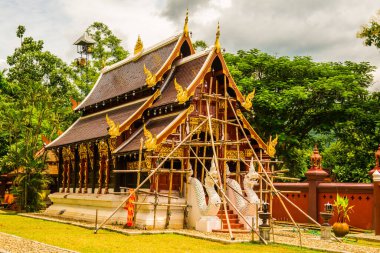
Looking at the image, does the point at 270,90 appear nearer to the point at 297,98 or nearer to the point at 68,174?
the point at 297,98

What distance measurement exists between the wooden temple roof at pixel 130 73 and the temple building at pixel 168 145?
0.07 meters

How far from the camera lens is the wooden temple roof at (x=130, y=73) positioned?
2156 centimetres

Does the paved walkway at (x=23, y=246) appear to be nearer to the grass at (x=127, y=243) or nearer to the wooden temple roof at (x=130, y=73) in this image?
the grass at (x=127, y=243)

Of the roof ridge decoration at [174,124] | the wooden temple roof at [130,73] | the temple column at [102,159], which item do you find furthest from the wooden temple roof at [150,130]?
the wooden temple roof at [130,73]

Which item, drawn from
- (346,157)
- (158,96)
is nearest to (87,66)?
(346,157)

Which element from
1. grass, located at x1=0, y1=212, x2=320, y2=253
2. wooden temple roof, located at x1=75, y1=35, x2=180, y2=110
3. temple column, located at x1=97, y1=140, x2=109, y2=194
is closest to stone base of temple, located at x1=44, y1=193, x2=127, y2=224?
temple column, located at x1=97, y1=140, x2=109, y2=194

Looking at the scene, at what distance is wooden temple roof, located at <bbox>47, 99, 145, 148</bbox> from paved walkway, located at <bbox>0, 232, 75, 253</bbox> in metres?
7.51

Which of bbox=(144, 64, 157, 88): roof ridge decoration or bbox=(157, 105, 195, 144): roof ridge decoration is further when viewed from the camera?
bbox=(144, 64, 157, 88): roof ridge decoration

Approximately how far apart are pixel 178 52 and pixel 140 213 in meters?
6.99

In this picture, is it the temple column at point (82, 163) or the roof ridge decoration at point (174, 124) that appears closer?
the roof ridge decoration at point (174, 124)

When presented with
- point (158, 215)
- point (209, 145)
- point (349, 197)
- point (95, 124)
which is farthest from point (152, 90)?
point (349, 197)

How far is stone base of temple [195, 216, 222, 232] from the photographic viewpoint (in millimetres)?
16734

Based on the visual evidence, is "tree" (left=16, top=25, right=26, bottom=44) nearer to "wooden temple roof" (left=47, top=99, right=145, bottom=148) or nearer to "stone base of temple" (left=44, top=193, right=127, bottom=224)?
"wooden temple roof" (left=47, top=99, right=145, bottom=148)

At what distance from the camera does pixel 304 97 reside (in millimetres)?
27188
